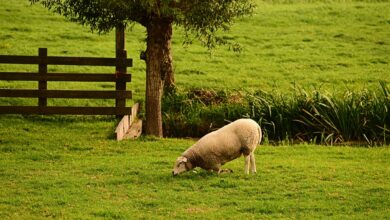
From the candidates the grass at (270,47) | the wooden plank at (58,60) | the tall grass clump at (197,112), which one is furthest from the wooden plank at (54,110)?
the grass at (270,47)

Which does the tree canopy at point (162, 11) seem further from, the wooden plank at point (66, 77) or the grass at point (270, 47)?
the grass at point (270, 47)

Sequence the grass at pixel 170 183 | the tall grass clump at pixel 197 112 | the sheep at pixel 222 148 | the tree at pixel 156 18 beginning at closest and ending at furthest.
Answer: the grass at pixel 170 183 → the sheep at pixel 222 148 → the tree at pixel 156 18 → the tall grass clump at pixel 197 112

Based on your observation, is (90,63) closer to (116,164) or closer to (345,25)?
(116,164)

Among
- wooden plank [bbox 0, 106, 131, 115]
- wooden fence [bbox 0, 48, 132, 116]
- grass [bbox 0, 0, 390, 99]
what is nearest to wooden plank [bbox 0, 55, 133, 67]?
wooden fence [bbox 0, 48, 132, 116]

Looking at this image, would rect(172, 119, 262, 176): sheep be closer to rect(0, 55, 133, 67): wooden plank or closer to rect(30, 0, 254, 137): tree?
rect(30, 0, 254, 137): tree

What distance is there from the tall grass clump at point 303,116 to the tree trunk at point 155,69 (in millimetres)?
1467

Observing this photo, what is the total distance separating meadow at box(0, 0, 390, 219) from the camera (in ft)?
40.6

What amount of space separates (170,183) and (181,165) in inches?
20.0

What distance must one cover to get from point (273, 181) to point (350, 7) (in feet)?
73.8

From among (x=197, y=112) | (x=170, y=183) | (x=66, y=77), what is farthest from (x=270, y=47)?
(x=170, y=183)

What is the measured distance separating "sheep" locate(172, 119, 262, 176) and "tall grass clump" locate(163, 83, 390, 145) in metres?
4.66

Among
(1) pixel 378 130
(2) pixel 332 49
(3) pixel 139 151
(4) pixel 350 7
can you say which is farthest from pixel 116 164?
(4) pixel 350 7

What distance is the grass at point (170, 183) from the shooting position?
1209cm

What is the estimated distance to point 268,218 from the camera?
1170 centimetres
